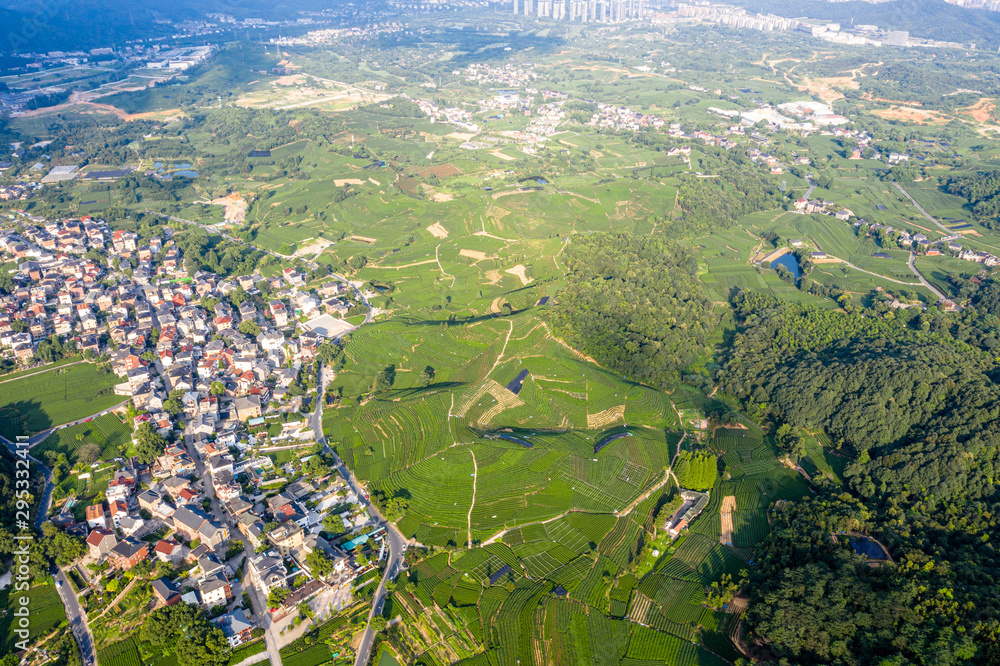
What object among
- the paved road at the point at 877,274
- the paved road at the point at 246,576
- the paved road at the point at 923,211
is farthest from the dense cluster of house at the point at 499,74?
the paved road at the point at 246,576

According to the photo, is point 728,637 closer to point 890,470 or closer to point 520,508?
point 520,508

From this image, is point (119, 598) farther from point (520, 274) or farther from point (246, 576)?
point (520, 274)

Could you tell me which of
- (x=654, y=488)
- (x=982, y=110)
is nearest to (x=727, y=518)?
(x=654, y=488)

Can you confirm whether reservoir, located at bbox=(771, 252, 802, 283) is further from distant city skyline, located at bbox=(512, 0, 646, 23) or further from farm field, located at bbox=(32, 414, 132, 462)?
distant city skyline, located at bbox=(512, 0, 646, 23)

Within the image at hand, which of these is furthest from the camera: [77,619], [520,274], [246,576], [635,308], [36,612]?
[520,274]

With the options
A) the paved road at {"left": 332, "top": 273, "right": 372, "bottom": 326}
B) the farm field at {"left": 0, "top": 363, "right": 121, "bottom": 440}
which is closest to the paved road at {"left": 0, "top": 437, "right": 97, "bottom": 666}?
the farm field at {"left": 0, "top": 363, "right": 121, "bottom": 440}

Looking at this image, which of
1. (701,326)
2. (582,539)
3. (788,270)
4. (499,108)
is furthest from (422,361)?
(499,108)

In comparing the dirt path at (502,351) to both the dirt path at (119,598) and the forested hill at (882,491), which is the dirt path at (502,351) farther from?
the dirt path at (119,598)
